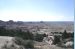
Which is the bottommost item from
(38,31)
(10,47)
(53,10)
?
(10,47)

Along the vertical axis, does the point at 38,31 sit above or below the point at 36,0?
below

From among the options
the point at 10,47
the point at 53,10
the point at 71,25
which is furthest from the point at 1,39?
the point at 71,25

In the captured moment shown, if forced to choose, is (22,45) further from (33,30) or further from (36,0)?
(36,0)

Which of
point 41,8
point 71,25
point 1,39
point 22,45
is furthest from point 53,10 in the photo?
point 1,39

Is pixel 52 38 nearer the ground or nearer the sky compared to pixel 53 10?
nearer the ground

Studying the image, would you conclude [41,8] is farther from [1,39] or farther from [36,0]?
[1,39]

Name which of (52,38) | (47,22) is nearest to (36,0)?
(47,22)

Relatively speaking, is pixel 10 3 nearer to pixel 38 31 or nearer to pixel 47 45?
pixel 38 31
